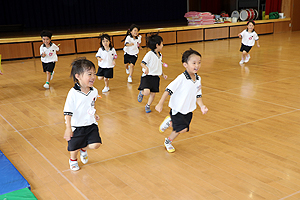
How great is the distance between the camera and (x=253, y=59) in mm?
8570

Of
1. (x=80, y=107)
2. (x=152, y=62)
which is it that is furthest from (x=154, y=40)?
(x=80, y=107)

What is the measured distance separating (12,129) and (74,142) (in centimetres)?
169

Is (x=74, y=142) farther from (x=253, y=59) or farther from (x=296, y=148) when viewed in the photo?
(x=253, y=59)

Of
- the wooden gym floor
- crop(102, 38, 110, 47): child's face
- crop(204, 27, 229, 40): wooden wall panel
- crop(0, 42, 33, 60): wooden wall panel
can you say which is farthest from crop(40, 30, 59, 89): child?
crop(204, 27, 229, 40): wooden wall panel

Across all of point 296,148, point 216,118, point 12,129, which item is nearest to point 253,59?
point 216,118

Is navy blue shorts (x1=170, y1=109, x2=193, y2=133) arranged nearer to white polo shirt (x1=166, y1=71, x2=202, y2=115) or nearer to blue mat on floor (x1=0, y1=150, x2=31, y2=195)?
white polo shirt (x1=166, y1=71, x2=202, y2=115)

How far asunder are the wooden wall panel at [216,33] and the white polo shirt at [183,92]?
1073 cm

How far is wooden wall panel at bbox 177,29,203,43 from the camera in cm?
1269

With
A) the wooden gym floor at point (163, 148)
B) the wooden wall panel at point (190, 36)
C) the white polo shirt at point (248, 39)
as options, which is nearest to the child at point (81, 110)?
the wooden gym floor at point (163, 148)

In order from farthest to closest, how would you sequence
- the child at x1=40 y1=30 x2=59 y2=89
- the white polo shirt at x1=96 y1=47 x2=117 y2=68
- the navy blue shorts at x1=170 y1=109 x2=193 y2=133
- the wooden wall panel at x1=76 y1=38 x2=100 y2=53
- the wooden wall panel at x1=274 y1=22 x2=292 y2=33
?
the wooden wall panel at x1=274 y1=22 x2=292 y2=33 → the wooden wall panel at x1=76 y1=38 x2=100 y2=53 → the child at x1=40 y1=30 x2=59 y2=89 → the white polo shirt at x1=96 y1=47 x2=117 y2=68 → the navy blue shorts at x1=170 y1=109 x2=193 y2=133

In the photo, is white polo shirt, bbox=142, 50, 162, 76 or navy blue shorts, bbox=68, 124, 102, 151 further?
white polo shirt, bbox=142, 50, 162, 76

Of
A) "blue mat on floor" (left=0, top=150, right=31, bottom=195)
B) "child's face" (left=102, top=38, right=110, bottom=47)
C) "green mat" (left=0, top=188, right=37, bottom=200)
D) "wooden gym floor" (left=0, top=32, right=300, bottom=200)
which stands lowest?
"wooden gym floor" (left=0, top=32, right=300, bottom=200)

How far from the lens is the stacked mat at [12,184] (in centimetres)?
242

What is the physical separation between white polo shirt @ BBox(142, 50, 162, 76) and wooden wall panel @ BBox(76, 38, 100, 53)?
703cm
